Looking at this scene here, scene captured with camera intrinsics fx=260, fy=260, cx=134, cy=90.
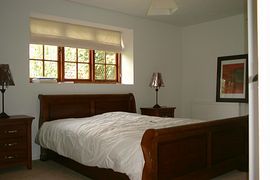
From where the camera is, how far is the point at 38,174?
3201 mm

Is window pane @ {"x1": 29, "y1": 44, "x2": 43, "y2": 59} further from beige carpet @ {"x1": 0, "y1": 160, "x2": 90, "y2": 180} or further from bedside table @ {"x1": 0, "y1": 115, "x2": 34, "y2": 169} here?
beige carpet @ {"x1": 0, "y1": 160, "x2": 90, "y2": 180}

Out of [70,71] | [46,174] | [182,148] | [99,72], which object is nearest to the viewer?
[182,148]

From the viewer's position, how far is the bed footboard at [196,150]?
224 centimetres

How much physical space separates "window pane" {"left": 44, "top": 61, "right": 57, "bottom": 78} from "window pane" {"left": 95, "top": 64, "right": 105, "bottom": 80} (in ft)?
2.65

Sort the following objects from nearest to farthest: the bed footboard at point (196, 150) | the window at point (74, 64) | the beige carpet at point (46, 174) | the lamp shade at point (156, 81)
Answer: the bed footboard at point (196, 150), the beige carpet at point (46, 174), the window at point (74, 64), the lamp shade at point (156, 81)

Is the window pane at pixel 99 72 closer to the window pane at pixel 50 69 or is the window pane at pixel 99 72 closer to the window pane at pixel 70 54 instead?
the window pane at pixel 70 54

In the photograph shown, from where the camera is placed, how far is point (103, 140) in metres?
2.59

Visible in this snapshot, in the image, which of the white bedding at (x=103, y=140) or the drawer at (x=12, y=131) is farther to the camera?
the drawer at (x=12, y=131)

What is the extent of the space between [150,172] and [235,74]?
3064 mm

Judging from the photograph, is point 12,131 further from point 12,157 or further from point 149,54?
point 149,54

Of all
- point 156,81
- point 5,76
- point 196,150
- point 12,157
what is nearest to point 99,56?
point 156,81

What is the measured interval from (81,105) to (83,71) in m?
0.83

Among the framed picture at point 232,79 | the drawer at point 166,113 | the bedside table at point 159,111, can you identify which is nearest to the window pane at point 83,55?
the bedside table at point 159,111

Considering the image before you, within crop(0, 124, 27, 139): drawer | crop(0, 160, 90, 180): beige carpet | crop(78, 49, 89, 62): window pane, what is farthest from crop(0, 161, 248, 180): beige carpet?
crop(78, 49, 89, 62): window pane
